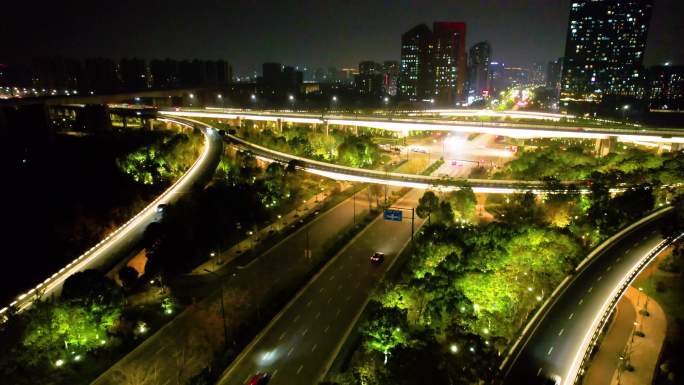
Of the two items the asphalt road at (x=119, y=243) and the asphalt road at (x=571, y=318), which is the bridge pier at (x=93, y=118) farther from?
the asphalt road at (x=571, y=318)

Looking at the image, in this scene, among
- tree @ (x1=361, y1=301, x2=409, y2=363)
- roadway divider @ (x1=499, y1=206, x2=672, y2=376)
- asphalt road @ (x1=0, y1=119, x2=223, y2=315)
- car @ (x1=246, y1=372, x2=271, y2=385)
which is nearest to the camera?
car @ (x1=246, y1=372, x2=271, y2=385)

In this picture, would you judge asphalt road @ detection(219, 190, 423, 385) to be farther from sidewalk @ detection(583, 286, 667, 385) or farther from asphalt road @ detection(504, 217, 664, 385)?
sidewalk @ detection(583, 286, 667, 385)

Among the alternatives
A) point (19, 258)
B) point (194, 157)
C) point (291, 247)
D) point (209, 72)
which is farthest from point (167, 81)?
point (291, 247)

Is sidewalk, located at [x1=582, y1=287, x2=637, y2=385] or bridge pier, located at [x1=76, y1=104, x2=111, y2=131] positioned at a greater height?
bridge pier, located at [x1=76, y1=104, x2=111, y2=131]

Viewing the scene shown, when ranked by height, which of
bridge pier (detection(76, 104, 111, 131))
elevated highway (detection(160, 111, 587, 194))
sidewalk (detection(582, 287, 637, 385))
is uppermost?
bridge pier (detection(76, 104, 111, 131))

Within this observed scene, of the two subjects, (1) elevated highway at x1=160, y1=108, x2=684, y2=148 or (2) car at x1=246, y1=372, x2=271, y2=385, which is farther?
(1) elevated highway at x1=160, y1=108, x2=684, y2=148

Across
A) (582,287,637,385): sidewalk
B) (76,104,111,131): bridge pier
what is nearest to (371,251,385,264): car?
(582,287,637,385): sidewalk

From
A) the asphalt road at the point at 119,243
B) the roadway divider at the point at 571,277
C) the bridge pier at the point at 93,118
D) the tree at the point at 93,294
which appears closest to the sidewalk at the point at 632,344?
the roadway divider at the point at 571,277
